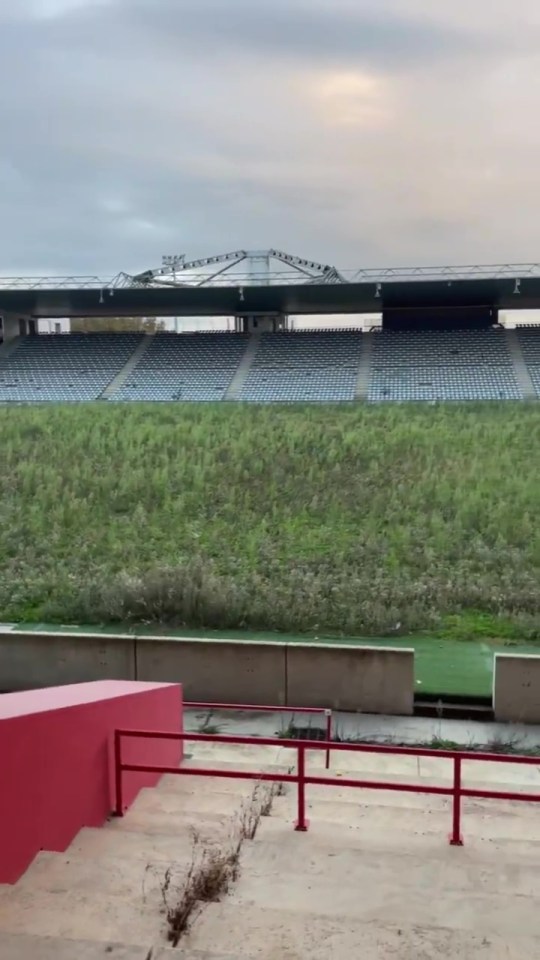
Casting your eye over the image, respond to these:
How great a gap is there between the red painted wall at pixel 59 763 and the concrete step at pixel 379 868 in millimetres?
869

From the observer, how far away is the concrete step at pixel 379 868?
3.33 m

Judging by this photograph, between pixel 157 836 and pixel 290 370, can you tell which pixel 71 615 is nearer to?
pixel 157 836

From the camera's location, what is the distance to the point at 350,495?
16.6 meters

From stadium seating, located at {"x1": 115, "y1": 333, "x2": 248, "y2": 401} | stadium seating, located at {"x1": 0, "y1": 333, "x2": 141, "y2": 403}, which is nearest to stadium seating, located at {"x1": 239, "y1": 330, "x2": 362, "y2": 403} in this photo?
stadium seating, located at {"x1": 115, "y1": 333, "x2": 248, "y2": 401}

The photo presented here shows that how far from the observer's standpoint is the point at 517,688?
7.95m

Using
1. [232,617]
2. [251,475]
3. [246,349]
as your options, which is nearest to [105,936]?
[232,617]

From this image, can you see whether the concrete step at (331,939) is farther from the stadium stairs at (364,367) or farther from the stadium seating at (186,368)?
the stadium seating at (186,368)

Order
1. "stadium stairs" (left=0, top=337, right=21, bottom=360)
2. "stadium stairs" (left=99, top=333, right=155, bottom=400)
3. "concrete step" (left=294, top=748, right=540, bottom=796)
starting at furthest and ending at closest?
"stadium stairs" (left=0, top=337, right=21, bottom=360) → "stadium stairs" (left=99, top=333, right=155, bottom=400) → "concrete step" (left=294, top=748, right=540, bottom=796)

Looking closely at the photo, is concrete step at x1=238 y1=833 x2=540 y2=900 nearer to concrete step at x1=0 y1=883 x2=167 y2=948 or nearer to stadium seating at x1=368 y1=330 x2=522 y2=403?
concrete step at x1=0 y1=883 x2=167 y2=948

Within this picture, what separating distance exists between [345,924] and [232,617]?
7.73 meters

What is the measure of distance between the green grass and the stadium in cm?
6

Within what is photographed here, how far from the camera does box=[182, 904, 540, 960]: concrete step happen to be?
2.70 meters

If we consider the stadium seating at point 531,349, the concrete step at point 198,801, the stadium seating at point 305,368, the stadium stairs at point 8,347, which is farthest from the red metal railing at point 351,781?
the stadium stairs at point 8,347

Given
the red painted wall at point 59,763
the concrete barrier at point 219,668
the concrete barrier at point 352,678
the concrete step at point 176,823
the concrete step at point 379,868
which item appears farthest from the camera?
the concrete barrier at point 219,668
